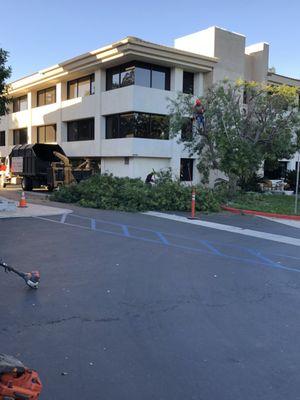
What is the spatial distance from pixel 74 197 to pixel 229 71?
16.7 metres

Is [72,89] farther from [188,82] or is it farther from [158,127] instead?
[158,127]

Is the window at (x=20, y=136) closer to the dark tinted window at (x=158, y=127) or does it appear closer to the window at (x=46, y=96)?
the window at (x=46, y=96)

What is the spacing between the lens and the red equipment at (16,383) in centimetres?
257

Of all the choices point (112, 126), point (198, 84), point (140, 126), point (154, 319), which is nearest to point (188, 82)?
point (198, 84)

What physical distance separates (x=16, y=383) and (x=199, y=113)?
806 inches

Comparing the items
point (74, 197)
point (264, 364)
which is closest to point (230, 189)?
point (74, 197)

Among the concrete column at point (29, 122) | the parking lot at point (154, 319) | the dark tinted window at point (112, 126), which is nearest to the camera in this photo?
the parking lot at point (154, 319)

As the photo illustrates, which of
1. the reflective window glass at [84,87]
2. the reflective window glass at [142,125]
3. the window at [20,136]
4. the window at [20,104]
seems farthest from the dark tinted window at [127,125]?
the window at [20,104]

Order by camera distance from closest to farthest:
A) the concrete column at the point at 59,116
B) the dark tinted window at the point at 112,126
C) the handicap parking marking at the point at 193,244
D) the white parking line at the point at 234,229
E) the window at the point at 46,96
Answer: the handicap parking marking at the point at 193,244
the white parking line at the point at 234,229
the dark tinted window at the point at 112,126
the concrete column at the point at 59,116
the window at the point at 46,96

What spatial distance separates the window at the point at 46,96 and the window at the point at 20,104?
277cm

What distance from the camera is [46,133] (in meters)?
38.4

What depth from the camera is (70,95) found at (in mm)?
34781

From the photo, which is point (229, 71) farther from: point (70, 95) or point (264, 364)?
point (264, 364)

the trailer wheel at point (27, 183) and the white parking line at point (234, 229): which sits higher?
the trailer wheel at point (27, 183)
